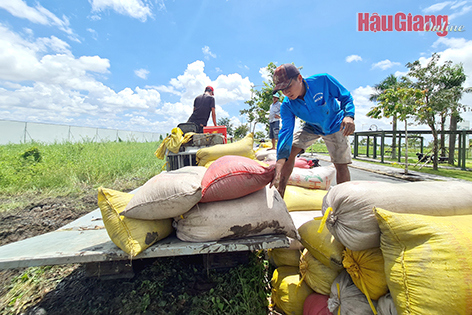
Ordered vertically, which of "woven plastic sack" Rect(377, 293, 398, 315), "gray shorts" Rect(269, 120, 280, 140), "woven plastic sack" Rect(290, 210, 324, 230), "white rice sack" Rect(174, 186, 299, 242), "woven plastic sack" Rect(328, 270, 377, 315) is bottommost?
"woven plastic sack" Rect(328, 270, 377, 315)

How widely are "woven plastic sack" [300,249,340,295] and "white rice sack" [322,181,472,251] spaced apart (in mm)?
286

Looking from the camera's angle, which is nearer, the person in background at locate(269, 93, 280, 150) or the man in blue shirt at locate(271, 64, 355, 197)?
the man in blue shirt at locate(271, 64, 355, 197)

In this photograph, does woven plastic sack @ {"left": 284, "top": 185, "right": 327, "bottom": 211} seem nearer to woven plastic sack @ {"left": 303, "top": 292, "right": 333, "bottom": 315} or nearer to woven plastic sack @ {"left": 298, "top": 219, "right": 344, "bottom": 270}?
woven plastic sack @ {"left": 298, "top": 219, "right": 344, "bottom": 270}

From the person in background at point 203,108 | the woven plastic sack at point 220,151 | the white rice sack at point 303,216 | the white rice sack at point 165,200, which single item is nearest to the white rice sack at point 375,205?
the white rice sack at point 303,216

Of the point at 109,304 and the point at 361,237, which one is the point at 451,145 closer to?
the point at 361,237

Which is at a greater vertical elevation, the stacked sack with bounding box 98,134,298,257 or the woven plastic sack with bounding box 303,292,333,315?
the stacked sack with bounding box 98,134,298,257

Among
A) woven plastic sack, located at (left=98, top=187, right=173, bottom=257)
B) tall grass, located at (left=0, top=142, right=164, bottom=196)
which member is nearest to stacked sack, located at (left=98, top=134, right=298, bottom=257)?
woven plastic sack, located at (left=98, top=187, right=173, bottom=257)

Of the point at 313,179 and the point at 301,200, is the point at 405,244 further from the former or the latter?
the point at 313,179

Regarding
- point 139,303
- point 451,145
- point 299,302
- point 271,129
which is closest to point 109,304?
point 139,303

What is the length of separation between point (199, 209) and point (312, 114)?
1.38 metres

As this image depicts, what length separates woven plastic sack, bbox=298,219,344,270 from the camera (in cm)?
123

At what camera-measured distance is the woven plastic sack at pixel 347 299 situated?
1035mm

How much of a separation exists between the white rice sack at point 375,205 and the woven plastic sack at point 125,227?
42.7 inches

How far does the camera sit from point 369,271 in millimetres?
1042
